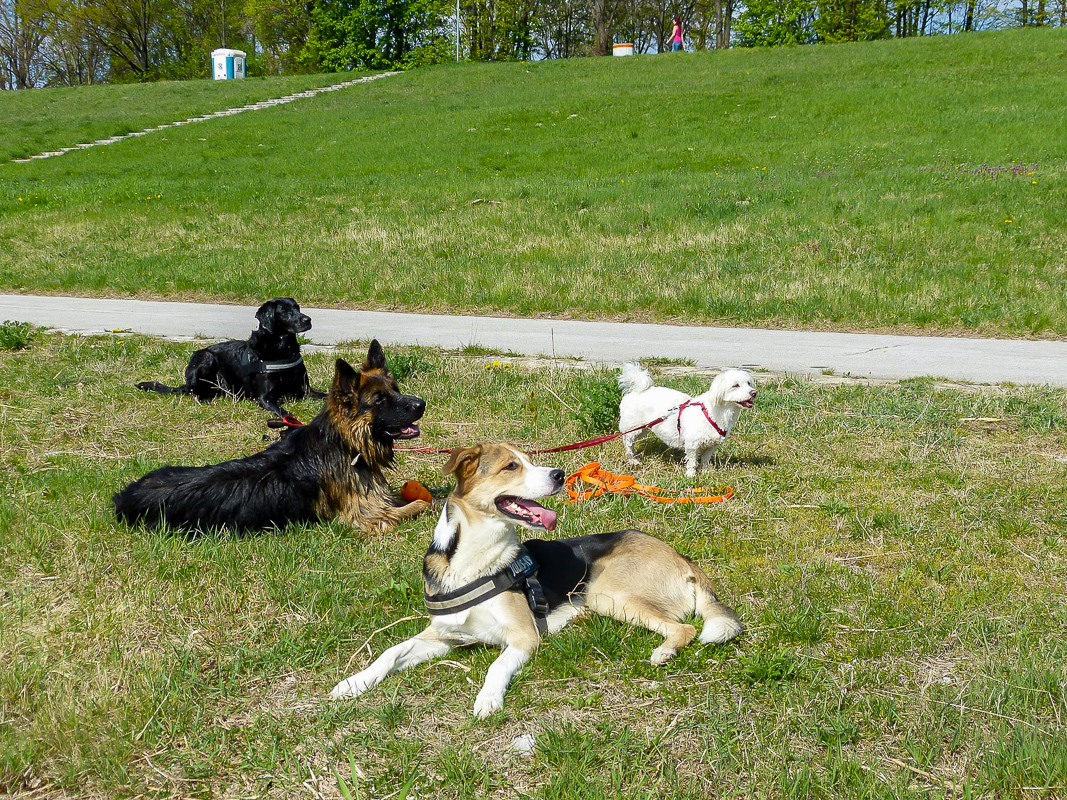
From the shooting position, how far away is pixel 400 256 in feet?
53.3

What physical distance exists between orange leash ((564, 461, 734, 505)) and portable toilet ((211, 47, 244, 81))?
63.3 meters

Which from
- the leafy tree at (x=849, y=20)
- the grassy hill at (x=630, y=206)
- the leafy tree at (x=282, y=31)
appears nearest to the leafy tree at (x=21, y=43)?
the leafy tree at (x=282, y=31)

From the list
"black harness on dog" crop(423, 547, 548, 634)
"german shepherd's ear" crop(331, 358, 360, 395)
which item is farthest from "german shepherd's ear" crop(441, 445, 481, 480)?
"german shepherd's ear" crop(331, 358, 360, 395)

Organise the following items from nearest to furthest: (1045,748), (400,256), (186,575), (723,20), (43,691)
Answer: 1. (1045,748)
2. (43,691)
3. (186,575)
4. (400,256)
5. (723,20)

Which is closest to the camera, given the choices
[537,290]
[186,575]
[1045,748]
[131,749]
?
[1045,748]

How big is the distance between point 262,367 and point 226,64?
201ft

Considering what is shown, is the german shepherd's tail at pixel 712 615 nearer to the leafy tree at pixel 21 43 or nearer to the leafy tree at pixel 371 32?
the leafy tree at pixel 371 32

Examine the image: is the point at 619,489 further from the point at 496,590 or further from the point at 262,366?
the point at 262,366

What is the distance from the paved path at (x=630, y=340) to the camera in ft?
30.2

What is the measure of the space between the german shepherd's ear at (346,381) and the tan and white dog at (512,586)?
1.54 metres

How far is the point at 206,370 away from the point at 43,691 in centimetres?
554

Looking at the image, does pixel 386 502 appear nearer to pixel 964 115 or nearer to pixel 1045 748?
pixel 1045 748

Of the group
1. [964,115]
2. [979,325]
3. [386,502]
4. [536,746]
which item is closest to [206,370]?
[386,502]

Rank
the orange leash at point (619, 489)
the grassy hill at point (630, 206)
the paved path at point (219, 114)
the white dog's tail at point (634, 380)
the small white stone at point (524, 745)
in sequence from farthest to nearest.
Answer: the paved path at point (219, 114) < the grassy hill at point (630, 206) < the white dog's tail at point (634, 380) < the orange leash at point (619, 489) < the small white stone at point (524, 745)
